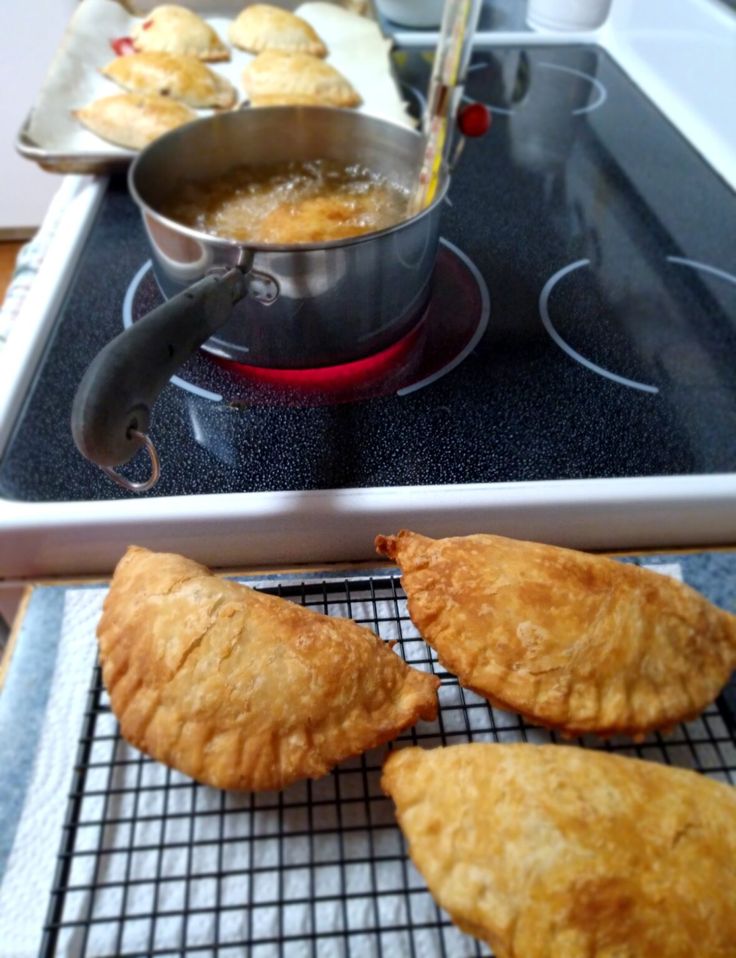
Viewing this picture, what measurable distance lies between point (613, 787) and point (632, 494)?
235 millimetres

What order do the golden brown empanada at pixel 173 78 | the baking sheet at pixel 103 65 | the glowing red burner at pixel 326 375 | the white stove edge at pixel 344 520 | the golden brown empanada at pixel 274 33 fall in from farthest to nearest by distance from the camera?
1. the golden brown empanada at pixel 274 33
2. the golden brown empanada at pixel 173 78
3. the baking sheet at pixel 103 65
4. the glowing red burner at pixel 326 375
5. the white stove edge at pixel 344 520

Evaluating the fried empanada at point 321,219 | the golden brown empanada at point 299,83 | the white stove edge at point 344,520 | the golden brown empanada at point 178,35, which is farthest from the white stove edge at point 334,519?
the golden brown empanada at point 178,35

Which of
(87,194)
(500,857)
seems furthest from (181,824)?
(87,194)

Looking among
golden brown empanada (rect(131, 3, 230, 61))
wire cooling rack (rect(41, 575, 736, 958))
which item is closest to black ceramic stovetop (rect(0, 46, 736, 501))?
wire cooling rack (rect(41, 575, 736, 958))

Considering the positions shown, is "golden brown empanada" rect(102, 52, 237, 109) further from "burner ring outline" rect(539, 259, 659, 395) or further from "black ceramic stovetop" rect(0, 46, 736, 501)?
"burner ring outline" rect(539, 259, 659, 395)

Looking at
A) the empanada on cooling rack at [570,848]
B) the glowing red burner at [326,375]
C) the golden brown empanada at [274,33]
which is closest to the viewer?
the empanada on cooling rack at [570,848]

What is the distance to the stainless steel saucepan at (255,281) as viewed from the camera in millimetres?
437

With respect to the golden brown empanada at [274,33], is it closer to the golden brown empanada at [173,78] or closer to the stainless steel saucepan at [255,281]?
the golden brown empanada at [173,78]

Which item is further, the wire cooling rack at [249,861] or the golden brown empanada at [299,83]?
the golden brown empanada at [299,83]

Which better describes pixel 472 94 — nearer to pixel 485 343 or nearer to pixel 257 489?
pixel 485 343

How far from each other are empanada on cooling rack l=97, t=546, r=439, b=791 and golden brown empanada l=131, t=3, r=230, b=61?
44.3 inches

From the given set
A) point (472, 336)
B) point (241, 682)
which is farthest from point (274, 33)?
point (241, 682)

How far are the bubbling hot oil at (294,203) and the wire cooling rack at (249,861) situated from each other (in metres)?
0.48

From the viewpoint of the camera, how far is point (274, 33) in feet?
4.21
